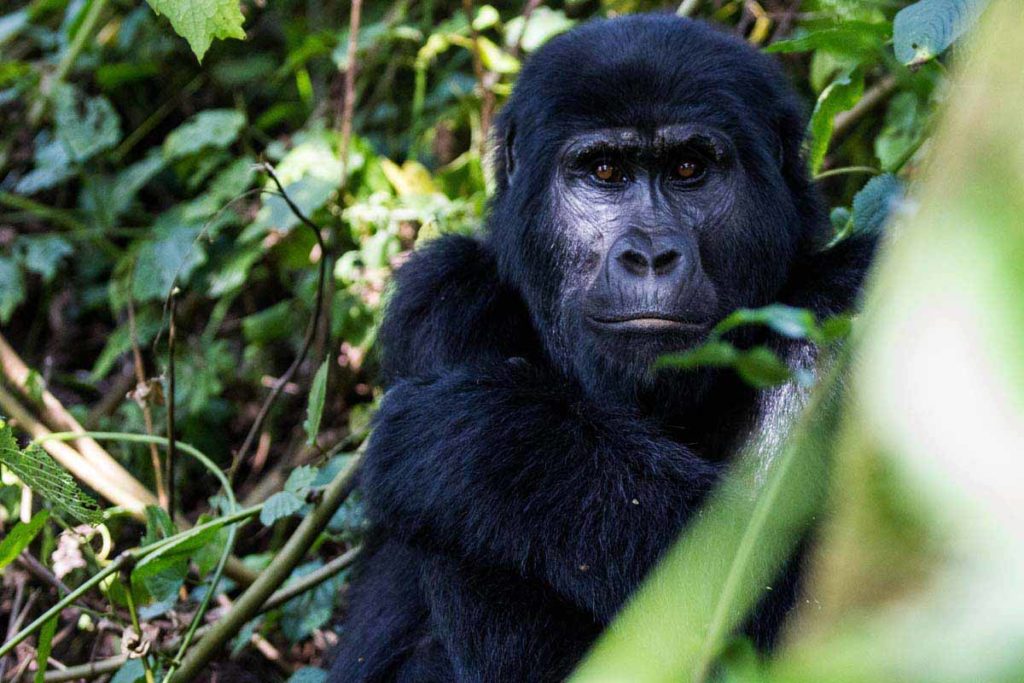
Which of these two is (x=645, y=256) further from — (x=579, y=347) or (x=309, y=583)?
(x=309, y=583)

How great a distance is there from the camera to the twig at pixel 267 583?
11.0ft

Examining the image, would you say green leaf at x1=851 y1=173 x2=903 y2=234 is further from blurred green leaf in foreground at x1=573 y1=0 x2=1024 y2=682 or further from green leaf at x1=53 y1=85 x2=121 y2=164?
green leaf at x1=53 y1=85 x2=121 y2=164

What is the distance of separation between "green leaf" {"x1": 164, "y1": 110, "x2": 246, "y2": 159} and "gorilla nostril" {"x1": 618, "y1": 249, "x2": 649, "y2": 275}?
3.26 m

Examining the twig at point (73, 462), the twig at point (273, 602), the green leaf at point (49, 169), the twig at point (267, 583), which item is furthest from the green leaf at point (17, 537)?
the green leaf at point (49, 169)

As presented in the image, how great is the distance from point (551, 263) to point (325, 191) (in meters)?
1.97

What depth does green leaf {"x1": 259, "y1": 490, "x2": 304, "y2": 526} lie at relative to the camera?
3072 mm

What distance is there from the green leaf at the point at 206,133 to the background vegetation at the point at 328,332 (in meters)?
0.02

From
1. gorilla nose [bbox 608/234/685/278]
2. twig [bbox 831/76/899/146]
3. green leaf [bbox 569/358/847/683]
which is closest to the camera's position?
green leaf [bbox 569/358/847/683]

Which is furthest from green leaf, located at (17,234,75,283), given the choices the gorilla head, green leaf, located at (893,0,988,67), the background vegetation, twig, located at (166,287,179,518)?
green leaf, located at (893,0,988,67)

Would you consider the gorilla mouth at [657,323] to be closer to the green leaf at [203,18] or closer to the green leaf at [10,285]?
the green leaf at [203,18]

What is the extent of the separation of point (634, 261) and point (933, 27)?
911 mm

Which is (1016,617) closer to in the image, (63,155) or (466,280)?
(466,280)

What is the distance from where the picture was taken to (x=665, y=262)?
2.87 metres

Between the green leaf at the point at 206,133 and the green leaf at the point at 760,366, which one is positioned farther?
the green leaf at the point at 206,133
